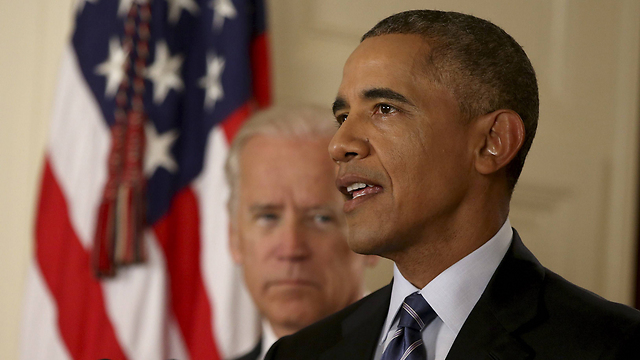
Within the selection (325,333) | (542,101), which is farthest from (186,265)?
(542,101)

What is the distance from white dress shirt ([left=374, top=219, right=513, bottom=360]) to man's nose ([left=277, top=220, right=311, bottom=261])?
2.34 ft

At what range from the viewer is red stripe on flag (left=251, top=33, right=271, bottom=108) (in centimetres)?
214

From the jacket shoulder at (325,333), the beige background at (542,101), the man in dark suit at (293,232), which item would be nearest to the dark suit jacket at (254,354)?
the man in dark suit at (293,232)

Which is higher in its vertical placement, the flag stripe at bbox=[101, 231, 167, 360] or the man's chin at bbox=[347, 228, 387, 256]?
the man's chin at bbox=[347, 228, 387, 256]

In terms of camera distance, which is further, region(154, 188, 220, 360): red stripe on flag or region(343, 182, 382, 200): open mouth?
region(154, 188, 220, 360): red stripe on flag

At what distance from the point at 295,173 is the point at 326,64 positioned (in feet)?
2.32

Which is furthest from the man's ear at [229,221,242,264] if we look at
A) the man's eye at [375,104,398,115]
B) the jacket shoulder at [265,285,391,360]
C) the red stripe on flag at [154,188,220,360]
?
the man's eye at [375,104,398,115]

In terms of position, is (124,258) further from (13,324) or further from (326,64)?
(326,64)

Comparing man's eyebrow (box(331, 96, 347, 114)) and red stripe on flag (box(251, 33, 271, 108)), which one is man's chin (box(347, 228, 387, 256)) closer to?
man's eyebrow (box(331, 96, 347, 114))

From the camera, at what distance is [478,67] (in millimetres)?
983

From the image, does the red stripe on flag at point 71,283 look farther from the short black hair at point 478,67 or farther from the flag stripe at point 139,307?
the short black hair at point 478,67

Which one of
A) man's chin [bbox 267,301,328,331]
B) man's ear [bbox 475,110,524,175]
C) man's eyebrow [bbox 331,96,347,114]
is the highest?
man's eyebrow [bbox 331,96,347,114]

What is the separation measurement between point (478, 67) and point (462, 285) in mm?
301

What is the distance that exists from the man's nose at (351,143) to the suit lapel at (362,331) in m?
0.21
